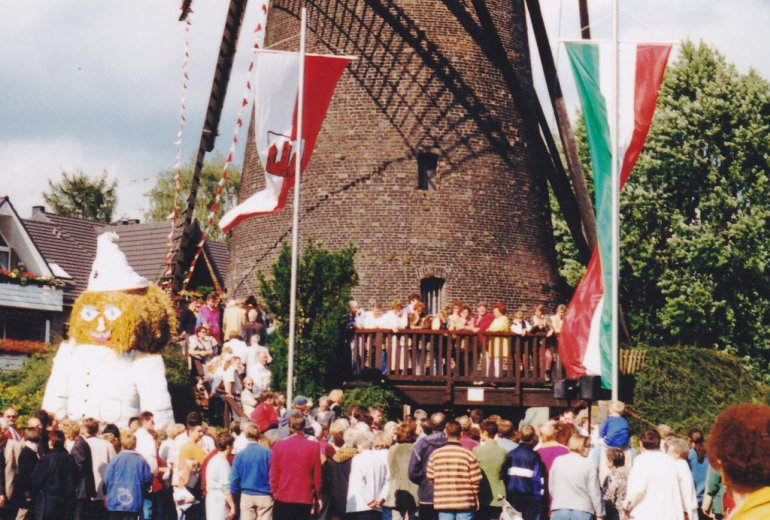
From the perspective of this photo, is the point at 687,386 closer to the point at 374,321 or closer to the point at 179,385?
the point at 374,321

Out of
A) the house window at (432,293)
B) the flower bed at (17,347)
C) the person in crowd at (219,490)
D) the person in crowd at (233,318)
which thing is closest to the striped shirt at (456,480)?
the person in crowd at (219,490)

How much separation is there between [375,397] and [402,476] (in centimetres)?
788

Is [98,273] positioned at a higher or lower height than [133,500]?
higher

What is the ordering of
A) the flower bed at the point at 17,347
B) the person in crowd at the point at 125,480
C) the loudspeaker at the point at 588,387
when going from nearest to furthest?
1. the person in crowd at the point at 125,480
2. the loudspeaker at the point at 588,387
3. the flower bed at the point at 17,347

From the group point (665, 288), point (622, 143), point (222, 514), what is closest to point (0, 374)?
point (222, 514)

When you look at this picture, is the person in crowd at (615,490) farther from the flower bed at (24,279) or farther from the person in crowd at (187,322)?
the flower bed at (24,279)

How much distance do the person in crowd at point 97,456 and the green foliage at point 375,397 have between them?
844 cm

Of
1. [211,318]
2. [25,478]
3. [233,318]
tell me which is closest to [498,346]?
[233,318]

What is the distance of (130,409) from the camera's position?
49.9ft

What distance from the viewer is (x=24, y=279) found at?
35281mm

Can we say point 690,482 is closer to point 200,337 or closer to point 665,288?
point 200,337

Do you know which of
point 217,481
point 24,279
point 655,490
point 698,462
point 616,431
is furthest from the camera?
point 24,279

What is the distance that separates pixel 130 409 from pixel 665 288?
2002 centimetres

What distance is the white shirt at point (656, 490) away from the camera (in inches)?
498
